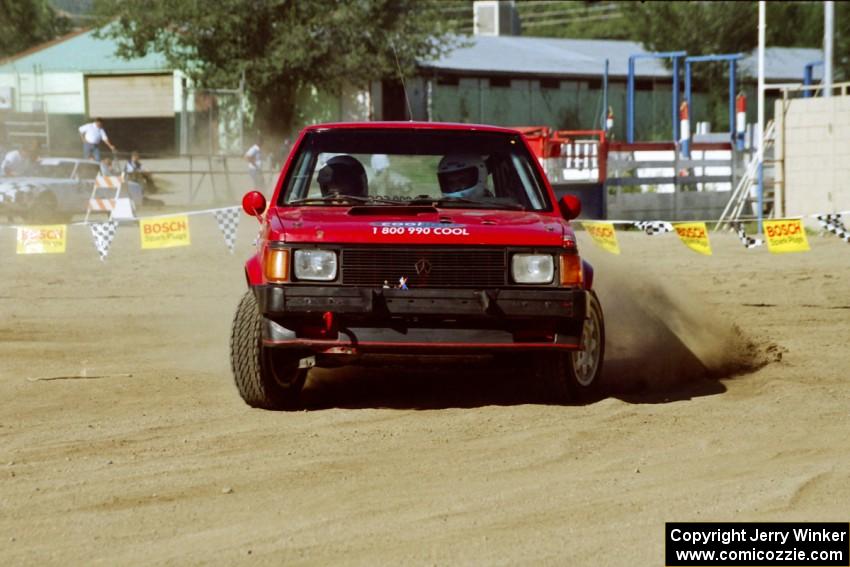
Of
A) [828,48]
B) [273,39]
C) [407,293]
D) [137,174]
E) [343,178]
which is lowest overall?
[137,174]

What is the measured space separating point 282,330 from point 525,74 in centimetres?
3966

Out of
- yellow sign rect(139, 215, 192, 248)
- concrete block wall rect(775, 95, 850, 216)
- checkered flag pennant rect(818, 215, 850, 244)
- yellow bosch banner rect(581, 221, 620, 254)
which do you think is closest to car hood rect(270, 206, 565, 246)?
yellow bosch banner rect(581, 221, 620, 254)

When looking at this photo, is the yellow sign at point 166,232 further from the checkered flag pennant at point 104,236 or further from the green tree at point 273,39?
the green tree at point 273,39

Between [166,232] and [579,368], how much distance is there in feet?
23.9

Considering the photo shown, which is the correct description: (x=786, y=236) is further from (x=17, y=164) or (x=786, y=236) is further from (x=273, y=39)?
(x=273, y=39)

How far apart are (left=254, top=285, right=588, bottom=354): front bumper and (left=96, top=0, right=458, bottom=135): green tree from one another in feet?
99.4

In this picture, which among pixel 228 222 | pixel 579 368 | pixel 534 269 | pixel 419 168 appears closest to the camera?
pixel 534 269

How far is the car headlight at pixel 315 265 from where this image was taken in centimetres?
706

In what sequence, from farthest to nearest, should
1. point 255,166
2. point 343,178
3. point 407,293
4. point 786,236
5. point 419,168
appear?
point 255,166 → point 786,236 → point 419,168 → point 343,178 → point 407,293

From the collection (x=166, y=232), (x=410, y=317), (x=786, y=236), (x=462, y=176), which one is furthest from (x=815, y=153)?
(x=410, y=317)

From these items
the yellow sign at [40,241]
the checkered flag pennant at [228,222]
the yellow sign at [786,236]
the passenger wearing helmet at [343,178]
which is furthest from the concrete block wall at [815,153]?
the passenger wearing helmet at [343,178]

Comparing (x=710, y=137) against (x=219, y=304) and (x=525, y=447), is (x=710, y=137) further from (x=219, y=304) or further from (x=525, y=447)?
(x=525, y=447)

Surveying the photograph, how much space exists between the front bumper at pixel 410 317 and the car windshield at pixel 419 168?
0.92 metres

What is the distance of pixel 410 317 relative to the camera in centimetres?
701
